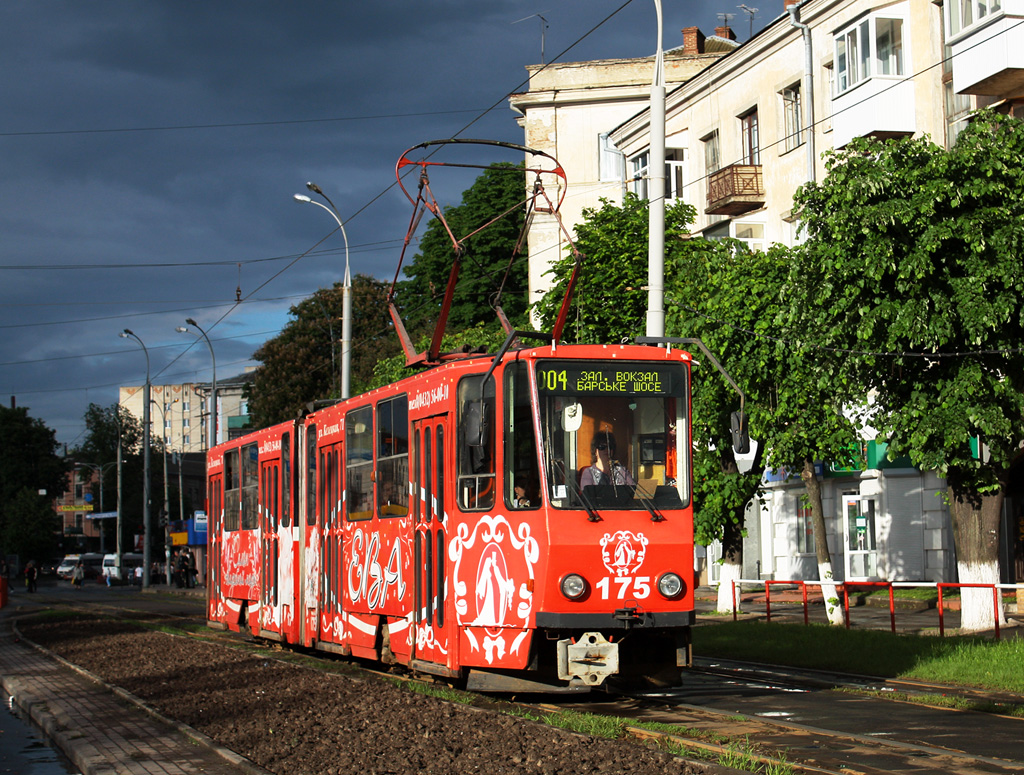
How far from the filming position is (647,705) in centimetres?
1205

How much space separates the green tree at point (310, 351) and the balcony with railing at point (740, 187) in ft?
84.3

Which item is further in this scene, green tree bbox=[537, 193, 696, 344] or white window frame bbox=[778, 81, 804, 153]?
white window frame bbox=[778, 81, 804, 153]

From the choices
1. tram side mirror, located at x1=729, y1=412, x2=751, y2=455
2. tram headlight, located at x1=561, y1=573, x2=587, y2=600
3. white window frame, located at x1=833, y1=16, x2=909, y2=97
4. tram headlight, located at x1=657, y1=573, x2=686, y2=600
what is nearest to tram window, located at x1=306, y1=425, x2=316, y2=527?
tram headlight, located at x1=561, y1=573, x2=587, y2=600

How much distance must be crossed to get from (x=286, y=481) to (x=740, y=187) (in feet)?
75.1

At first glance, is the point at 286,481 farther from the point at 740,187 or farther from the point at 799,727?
the point at 740,187

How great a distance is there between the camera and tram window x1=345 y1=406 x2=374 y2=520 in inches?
582

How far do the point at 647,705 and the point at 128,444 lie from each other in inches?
4755

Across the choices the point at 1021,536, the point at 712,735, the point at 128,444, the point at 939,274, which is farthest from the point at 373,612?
the point at 128,444

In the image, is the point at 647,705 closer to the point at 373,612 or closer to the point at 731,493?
the point at 373,612

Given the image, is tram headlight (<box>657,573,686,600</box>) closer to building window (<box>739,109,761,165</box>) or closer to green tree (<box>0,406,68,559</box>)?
building window (<box>739,109,761,165</box>)

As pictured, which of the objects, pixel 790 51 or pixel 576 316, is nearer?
pixel 576 316

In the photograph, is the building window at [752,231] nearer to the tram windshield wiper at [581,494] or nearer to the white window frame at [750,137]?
the white window frame at [750,137]

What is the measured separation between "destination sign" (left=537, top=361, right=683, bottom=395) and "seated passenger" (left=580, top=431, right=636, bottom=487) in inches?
16.6

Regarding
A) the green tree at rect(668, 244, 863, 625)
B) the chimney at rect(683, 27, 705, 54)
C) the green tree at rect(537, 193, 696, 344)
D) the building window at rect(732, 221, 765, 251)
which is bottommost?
the green tree at rect(668, 244, 863, 625)
